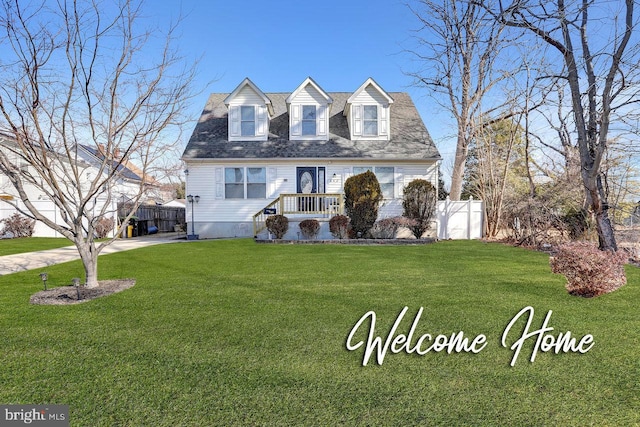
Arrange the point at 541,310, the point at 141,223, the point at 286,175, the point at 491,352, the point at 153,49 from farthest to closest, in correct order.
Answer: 1. the point at 141,223
2. the point at 286,175
3. the point at 153,49
4. the point at 541,310
5. the point at 491,352

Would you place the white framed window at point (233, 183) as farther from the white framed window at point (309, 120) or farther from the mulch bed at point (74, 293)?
the mulch bed at point (74, 293)

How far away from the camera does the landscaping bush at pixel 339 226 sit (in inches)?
490

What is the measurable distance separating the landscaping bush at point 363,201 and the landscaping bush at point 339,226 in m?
0.27

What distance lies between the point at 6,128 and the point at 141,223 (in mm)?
14091

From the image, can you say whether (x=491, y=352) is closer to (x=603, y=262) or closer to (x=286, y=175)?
(x=603, y=262)

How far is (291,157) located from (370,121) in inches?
165

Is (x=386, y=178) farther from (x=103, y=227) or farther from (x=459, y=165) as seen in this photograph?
(x=103, y=227)

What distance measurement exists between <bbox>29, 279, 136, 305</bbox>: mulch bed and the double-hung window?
10.9 metres

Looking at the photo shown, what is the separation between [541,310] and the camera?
4.17m

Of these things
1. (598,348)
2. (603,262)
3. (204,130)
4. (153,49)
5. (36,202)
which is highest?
(204,130)

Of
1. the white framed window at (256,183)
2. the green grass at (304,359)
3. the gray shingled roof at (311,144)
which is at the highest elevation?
the gray shingled roof at (311,144)

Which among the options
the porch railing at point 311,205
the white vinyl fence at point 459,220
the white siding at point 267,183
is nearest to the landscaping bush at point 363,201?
the porch railing at point 311,205

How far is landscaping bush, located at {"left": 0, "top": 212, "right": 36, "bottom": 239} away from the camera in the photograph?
14.5m

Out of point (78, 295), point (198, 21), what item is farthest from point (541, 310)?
point (198, 21)
